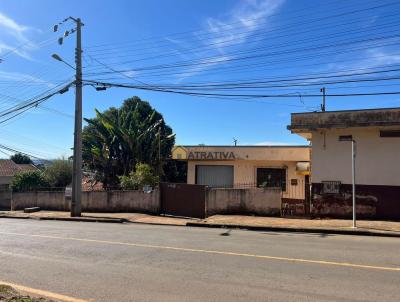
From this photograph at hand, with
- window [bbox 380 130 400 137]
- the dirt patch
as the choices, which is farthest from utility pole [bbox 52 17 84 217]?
the dirt patch

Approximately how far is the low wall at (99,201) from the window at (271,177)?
28.3 ft

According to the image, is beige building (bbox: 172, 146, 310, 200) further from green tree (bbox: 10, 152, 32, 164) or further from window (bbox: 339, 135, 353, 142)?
green tree (bbox: 10, 152, 32, 164)

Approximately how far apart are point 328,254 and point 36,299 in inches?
251

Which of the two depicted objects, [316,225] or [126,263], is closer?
[126,263]

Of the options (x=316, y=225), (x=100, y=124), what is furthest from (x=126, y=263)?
Answer: (x=100, y=124)

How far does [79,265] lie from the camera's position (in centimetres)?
932

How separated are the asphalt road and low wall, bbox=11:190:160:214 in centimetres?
951

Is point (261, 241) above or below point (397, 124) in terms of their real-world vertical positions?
below

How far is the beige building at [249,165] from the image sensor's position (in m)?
28.2

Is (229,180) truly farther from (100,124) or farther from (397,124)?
(397,124)

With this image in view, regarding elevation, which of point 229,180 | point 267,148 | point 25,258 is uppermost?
point 267,148

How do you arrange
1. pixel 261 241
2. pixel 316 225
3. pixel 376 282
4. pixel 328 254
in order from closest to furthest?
pixel 376 282, pixel 328 254, pixel 261 241, pixel 316 225

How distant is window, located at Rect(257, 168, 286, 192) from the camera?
29028mm

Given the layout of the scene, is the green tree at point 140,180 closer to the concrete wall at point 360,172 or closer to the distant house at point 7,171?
the concrete wall at point 360,172
